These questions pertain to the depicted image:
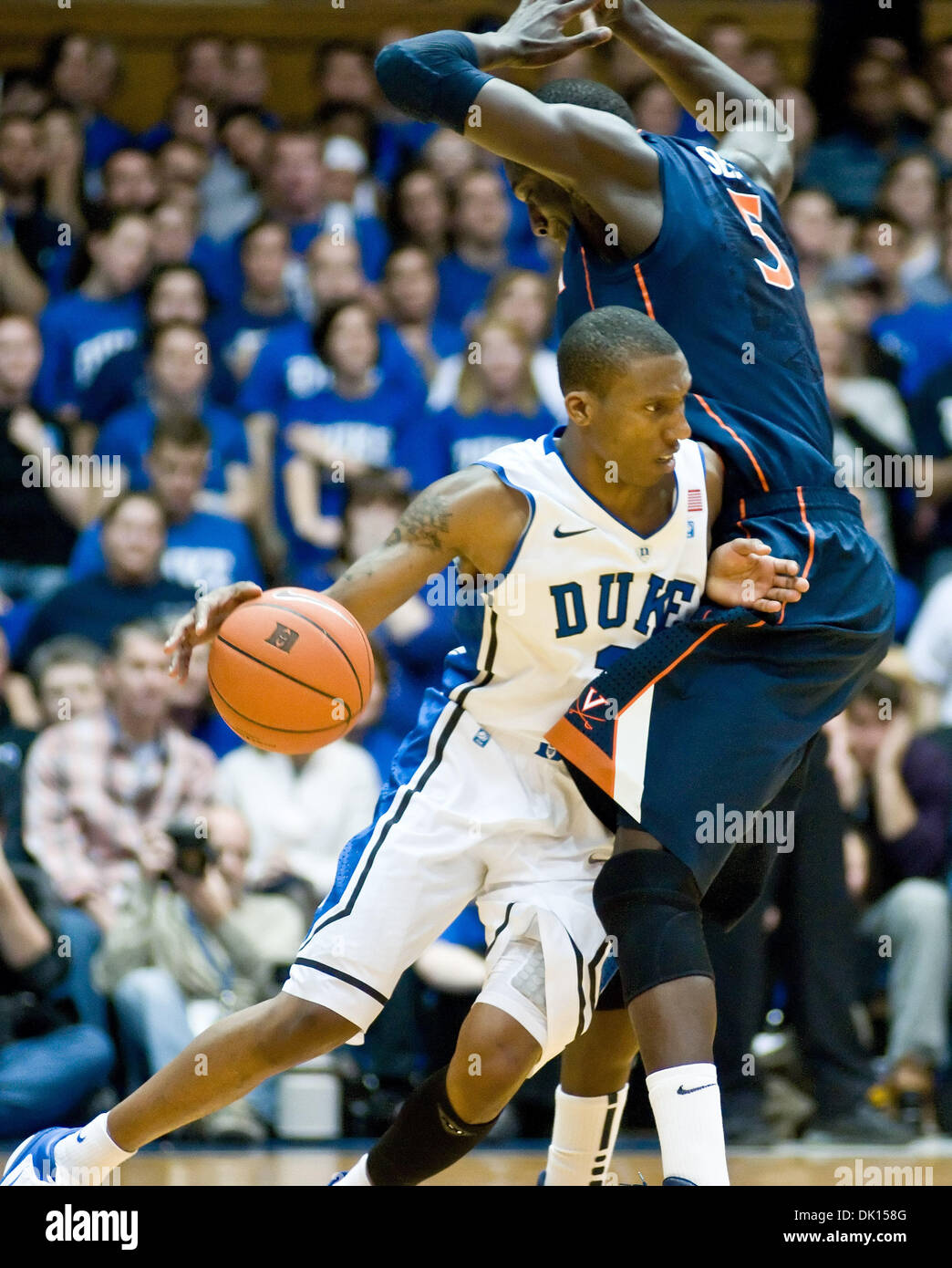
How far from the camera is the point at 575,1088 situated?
13.3 feet

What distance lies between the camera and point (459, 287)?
870 centimetres

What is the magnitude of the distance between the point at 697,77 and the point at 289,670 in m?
1.98

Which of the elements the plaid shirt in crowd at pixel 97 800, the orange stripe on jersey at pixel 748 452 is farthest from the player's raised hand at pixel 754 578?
the plaid shirt in crowd at pixel 97 800

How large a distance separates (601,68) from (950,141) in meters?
2.12

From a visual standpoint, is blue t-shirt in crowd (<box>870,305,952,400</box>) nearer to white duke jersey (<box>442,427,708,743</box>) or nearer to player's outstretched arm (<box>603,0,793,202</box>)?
player's outstretched arm (<box>603,0,793,202</box>)

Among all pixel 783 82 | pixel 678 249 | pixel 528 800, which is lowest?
pixel 528 800

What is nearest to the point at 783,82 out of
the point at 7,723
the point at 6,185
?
the point at 6,185

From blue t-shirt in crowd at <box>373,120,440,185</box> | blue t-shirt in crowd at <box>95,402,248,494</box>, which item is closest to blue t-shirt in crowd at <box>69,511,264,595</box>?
blue t-shirt in crowd at <box>95,402,248,494</box>

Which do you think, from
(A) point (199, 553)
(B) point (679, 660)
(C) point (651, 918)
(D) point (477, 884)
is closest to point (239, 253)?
(A) point (199, 553)

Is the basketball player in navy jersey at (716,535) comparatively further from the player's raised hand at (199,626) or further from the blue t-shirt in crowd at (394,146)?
the blue t-shirt in crowd at (394,146)

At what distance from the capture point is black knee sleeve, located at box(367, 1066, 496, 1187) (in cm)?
386

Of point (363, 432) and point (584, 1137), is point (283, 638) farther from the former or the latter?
point (363, 432)

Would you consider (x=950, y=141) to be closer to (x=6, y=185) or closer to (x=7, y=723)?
(x=6, y=185)

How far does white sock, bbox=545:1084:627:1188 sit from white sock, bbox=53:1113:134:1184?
39.8 inches
